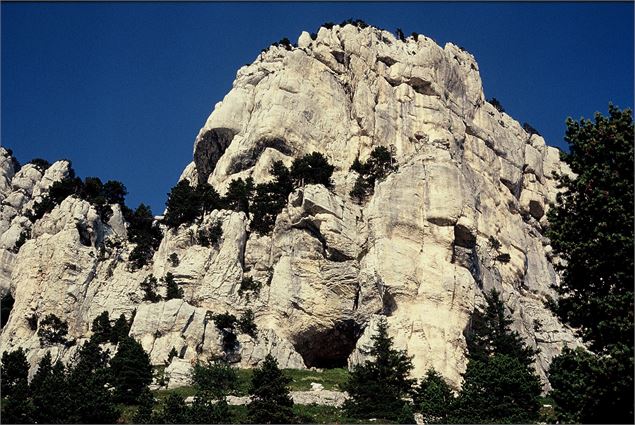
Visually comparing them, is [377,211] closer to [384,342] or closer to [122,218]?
[384,342]

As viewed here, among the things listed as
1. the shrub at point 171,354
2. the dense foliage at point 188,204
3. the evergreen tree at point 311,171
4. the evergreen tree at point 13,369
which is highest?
the evergreen tree at point 311,171

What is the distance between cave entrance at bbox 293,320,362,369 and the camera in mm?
82750

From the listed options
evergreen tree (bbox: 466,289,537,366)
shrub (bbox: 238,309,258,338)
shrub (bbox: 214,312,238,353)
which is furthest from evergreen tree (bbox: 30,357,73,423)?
evergreen tree (bbox: 466,289,537,366)

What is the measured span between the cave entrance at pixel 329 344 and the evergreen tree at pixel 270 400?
2779 centimetres

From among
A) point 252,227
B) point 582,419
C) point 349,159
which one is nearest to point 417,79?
point 349,159

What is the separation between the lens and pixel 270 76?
114500 mm

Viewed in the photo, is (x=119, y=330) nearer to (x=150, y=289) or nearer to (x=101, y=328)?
(x=101, y=328)

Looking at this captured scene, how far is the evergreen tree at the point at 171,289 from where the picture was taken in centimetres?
8525

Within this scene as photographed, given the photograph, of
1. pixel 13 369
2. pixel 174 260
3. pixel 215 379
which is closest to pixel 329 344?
pixel 174 260

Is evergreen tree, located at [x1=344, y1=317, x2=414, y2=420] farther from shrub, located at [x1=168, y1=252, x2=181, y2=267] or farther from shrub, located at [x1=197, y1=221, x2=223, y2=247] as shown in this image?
shrub, located at [x1=168, y1=252, x2=181, y2=267]

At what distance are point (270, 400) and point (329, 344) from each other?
33973 mm

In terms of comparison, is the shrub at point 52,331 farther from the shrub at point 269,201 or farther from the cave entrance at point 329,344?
A: the cave entrance at point 329,344

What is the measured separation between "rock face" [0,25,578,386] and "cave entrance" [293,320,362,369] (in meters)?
0.21

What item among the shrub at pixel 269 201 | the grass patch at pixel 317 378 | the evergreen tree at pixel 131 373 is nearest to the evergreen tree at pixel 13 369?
the evergreen tree at pixel 131 373
